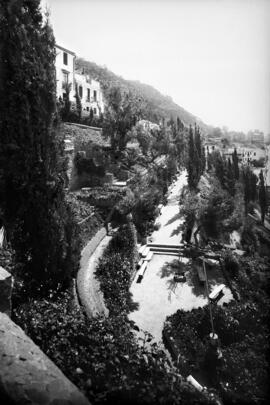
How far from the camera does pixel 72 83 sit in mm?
36844

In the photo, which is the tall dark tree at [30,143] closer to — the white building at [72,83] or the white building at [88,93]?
the white building at [72,83]

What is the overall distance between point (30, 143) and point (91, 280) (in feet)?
20.5

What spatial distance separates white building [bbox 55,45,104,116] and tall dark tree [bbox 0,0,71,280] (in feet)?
67.5

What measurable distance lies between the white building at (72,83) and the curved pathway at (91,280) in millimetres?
21037

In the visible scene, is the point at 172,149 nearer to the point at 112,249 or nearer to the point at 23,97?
the point at 112,249

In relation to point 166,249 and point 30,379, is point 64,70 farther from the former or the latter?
point 30,379

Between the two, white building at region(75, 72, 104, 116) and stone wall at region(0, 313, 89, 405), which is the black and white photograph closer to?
stone wall at region(0, 313, 89, 405)

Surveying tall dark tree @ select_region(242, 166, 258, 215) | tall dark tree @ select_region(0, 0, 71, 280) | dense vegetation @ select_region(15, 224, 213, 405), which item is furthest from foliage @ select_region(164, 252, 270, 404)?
tall dark tree @ select_region(242, 166, 258, 215)

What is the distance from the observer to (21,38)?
873 cm

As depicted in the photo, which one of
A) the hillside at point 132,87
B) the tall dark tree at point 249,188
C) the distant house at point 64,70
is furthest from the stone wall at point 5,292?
the tall dark tree at point 249,188

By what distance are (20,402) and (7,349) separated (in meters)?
1.07

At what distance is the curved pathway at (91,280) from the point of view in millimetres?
9830

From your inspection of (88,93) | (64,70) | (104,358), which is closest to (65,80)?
(64,70)

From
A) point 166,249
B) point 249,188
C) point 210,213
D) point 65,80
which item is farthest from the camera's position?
point 249,188
